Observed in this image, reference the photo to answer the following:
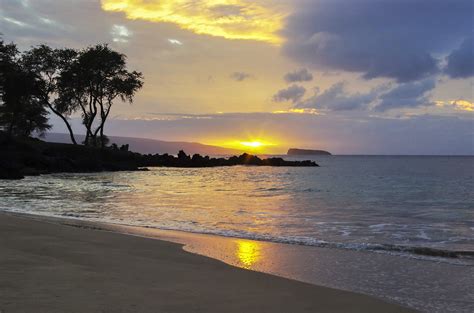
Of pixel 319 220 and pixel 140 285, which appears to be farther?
pixel 319 220

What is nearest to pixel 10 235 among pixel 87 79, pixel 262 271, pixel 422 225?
pixel 262 271

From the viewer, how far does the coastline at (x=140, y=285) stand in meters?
5.36

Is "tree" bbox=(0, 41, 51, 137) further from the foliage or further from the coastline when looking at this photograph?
the coastline

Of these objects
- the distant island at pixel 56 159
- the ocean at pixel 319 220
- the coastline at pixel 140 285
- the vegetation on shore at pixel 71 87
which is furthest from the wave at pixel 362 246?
the vegetation on shore at pixel 71 87

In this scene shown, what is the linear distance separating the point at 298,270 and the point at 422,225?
9.17m

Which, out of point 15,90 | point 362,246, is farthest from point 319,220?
point 15,90

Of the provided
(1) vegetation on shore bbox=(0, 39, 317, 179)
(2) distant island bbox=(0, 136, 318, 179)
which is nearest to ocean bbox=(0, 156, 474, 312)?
(2) distant island bbox=(0, 136, 318, 179)

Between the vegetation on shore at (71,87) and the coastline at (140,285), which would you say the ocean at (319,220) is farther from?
the vegetation on shore at (71,87)

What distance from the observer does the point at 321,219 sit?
56.0 feet

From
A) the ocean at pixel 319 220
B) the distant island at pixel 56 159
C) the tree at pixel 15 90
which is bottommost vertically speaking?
the ocean at pixel 319 220

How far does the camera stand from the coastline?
5355mm

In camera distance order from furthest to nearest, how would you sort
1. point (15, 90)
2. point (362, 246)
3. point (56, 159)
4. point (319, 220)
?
point (15, 90), point (56, 159), point (319, 220), point (362, 246)

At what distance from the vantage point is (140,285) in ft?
20.9

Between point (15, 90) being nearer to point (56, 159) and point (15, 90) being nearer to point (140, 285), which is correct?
point (56, 159)
